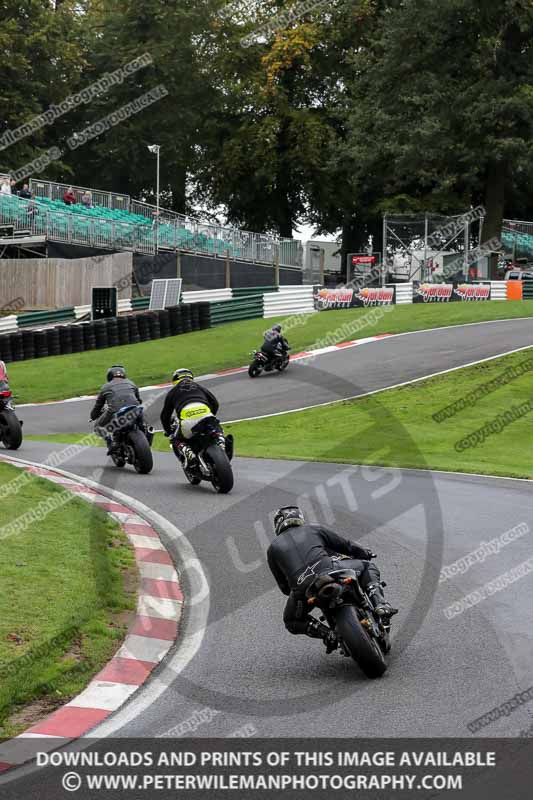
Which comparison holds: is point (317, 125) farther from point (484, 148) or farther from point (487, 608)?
point (487, 608)

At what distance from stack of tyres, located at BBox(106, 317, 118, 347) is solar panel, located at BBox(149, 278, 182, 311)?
3.92 m

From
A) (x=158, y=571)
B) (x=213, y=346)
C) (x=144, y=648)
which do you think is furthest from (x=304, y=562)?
(x=213, y=346)

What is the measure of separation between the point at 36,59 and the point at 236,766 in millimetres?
58961

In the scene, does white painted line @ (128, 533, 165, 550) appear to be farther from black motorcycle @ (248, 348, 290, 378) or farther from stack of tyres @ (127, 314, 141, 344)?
stack of tyres @ (127, 314, 141, 344)

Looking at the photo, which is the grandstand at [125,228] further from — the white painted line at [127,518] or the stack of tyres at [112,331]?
the white painted line at [127,518]

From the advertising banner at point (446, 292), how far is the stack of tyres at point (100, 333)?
13.6 metres

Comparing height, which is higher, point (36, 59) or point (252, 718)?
point (36, 59)

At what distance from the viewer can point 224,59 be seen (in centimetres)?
6025

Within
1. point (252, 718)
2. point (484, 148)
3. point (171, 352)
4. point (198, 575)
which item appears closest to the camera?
point (252, 718)

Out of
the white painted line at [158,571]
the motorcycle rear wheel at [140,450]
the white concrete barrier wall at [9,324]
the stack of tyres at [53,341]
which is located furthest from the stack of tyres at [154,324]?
the white painted line at [158,571]

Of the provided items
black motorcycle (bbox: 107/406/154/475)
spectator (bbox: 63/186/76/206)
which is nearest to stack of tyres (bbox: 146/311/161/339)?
spectator (bbox: 63/186/76/206)

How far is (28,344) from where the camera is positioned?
112ft

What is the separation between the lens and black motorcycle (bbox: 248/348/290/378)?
29469 mm

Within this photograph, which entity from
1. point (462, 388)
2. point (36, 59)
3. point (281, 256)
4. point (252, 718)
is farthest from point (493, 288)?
point (252, 718)
